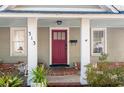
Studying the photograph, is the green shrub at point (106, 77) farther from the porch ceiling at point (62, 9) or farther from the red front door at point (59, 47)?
the red front door at point (59, 47)

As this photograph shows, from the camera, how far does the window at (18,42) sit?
67.7 feet

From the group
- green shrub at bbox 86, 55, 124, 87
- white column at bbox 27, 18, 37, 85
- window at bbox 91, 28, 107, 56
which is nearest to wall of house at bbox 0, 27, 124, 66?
window at bbox 91, 28, 107, 56

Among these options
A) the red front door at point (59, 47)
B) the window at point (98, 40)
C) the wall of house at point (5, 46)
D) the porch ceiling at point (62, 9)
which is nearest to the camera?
the porch ceiling at point (62, 9)

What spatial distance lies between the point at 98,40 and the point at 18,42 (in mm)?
4855

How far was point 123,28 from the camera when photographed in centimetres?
2088

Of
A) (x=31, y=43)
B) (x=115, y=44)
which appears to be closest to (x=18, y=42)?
(x=31, y=43)

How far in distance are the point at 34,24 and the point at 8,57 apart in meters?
5.85

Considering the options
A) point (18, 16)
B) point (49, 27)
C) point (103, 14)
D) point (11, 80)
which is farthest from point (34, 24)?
point (49, 27)

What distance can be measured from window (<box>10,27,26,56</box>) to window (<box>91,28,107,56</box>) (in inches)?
165

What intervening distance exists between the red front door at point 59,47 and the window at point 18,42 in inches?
72.3

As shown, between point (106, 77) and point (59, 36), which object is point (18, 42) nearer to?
point (59, 36)

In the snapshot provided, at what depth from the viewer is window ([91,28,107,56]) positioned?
20.9 meters

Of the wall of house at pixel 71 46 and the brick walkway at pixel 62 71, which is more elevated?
the wall of house at pixel 71 46

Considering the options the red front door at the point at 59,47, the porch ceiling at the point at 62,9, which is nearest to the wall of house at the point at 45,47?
the red front door at the point at 59,47
